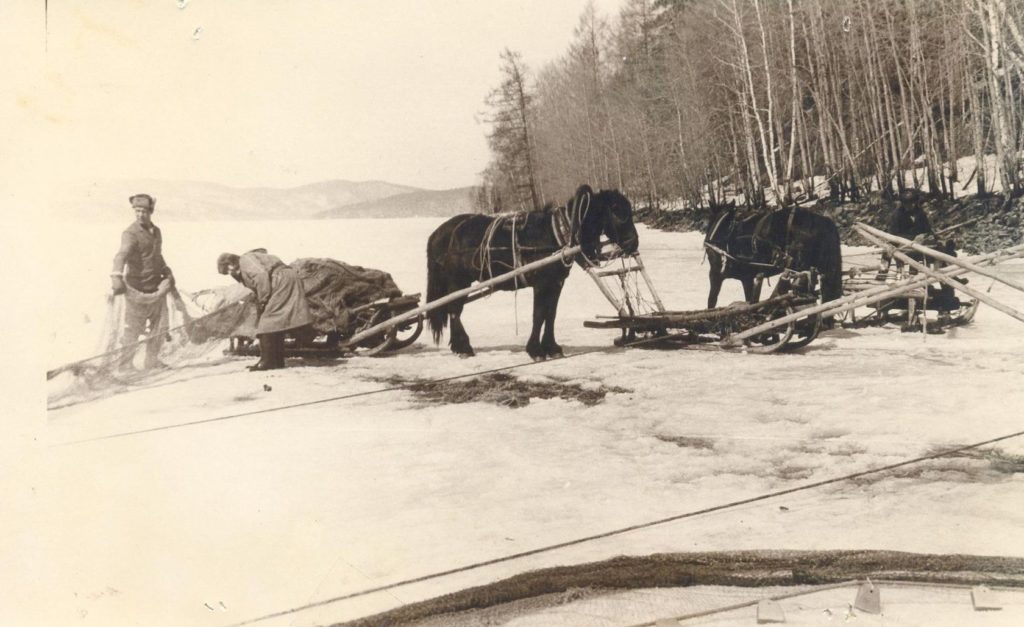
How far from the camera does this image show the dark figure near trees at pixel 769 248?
267 centimetres

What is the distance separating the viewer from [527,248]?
9.32ft

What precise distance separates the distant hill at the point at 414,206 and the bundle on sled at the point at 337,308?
0.65ft

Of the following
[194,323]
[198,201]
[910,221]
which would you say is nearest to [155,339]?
[194,323]

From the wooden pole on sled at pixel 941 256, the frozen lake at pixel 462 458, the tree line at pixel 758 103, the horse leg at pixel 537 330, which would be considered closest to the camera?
the frozen lake at pixel 462 458

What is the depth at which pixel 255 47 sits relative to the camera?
2812 mm

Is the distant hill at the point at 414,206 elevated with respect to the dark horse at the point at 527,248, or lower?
elevated

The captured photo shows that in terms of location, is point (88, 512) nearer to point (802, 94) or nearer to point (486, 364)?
point (486, 364)

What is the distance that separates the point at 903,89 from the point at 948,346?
869 millimetres

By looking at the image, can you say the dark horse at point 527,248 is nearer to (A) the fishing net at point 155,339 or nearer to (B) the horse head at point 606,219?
(B) the horse head at point 606,219

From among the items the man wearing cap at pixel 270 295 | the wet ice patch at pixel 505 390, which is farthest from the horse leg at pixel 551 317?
the man wearing cap at pixel 270 295

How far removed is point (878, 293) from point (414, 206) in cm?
163

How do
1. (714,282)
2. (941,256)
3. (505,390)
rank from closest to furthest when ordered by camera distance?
(941,256)
(505,390)
(714,282)

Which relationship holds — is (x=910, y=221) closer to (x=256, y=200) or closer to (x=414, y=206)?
(x=414, y=206)

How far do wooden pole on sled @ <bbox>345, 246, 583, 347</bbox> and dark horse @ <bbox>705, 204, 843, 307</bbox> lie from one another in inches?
20.1
